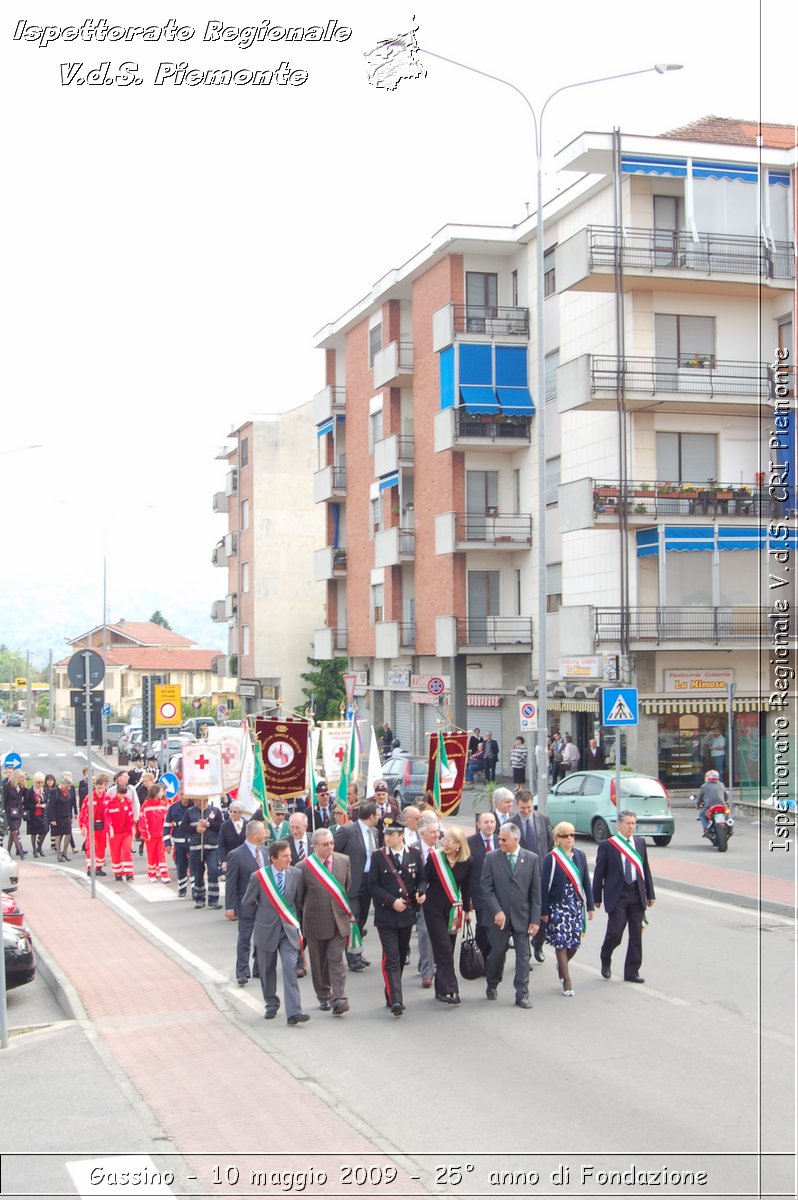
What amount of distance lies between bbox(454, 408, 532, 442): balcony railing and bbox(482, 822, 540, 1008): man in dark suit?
97.1 ft

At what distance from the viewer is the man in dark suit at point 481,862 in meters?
12.4

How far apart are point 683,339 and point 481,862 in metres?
24.4

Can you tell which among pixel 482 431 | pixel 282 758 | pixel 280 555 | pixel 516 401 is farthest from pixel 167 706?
pixel 280 555

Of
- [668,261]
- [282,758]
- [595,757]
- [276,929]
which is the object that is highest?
[668,261]

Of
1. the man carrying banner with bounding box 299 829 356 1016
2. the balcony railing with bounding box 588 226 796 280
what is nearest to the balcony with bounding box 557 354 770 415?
the balcony railing with bounding box 588 226 796 280

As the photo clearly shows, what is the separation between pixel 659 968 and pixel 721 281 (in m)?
24.2

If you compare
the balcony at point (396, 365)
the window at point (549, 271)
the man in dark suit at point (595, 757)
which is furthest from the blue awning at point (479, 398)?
the man in dark suit at point (595, 757)

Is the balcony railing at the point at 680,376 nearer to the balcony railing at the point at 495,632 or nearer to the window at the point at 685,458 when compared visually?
the window at the point at 685,458

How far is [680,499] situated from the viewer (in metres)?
33.8

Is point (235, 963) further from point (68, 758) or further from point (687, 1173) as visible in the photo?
point (68, 758)

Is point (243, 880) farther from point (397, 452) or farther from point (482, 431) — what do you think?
point (397, 452)

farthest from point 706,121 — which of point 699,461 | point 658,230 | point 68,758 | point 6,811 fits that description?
point 68,758

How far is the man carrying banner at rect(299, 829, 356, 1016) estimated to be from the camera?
11.7m

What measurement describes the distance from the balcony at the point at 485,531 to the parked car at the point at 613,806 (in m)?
16.6
